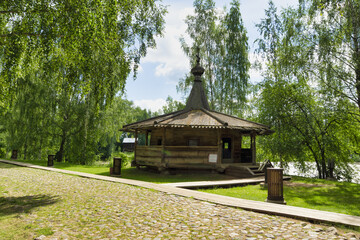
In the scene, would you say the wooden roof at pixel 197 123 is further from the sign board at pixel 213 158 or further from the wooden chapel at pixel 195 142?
the sign board at pixel 213 158

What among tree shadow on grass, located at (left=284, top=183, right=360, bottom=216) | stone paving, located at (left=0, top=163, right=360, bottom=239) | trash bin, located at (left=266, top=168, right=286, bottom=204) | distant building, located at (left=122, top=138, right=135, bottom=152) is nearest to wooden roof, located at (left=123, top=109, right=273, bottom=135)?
tree shadow on grass, located at (left=284, top=183, right=360, bottom=216)

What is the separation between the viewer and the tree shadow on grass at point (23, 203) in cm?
656

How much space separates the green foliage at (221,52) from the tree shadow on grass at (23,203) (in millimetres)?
21129

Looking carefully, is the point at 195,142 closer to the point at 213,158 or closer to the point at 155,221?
the point at 213,158

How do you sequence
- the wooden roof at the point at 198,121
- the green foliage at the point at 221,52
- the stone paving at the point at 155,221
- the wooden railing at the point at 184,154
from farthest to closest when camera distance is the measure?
the green foliage at the point at 221,52
the wooden railing at the point at 184,154
the wooden roof at the point at 198,121
the stone paving at the point at 155,221

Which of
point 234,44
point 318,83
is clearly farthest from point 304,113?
point 234,44

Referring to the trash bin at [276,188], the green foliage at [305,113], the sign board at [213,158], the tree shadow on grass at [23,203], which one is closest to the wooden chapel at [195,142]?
the sign board at [213,158]

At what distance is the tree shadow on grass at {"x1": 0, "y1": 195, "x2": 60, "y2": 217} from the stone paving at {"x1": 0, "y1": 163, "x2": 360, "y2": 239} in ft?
0.53

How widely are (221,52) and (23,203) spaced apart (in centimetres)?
2353

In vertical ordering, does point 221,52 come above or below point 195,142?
above

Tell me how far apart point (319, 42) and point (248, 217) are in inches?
533

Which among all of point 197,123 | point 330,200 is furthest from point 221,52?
point 330,200

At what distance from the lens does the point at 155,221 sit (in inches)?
217

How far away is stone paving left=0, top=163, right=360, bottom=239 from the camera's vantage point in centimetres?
471
